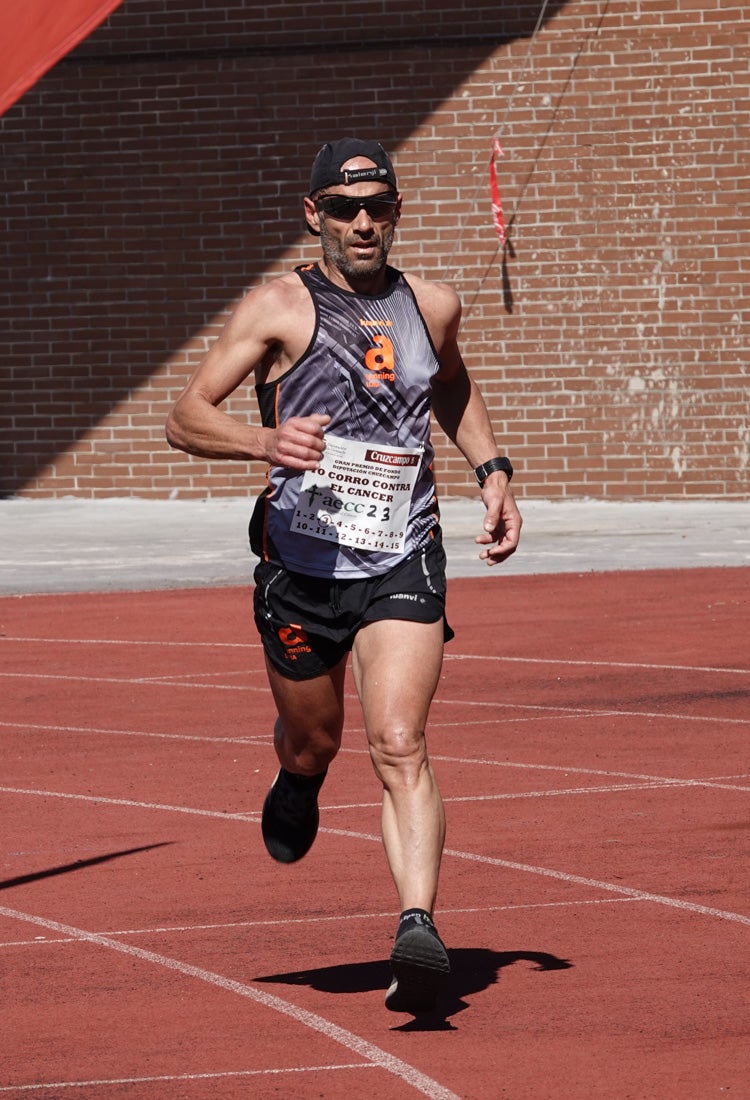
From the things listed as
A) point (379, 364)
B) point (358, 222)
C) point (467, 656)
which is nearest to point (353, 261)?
point (358, 222)

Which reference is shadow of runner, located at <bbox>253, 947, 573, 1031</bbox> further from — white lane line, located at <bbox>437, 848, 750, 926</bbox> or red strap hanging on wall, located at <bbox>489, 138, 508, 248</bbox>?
red strap hanging on wall, located at <bbox>489, 138, 508, 248</bbox>

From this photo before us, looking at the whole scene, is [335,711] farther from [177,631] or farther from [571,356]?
[571,356]

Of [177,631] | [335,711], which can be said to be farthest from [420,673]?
[177,631]

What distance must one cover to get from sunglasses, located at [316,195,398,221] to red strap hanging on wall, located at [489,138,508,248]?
17367mm

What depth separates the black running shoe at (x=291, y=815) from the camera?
649cm

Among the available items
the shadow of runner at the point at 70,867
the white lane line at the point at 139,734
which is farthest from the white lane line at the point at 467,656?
the shadow of runner at the point at 70,867

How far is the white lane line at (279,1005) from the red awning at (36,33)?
1436 centimetres

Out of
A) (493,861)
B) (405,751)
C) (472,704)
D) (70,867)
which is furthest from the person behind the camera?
(472,704)

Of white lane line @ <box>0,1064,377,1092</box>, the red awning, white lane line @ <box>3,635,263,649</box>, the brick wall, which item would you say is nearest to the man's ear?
white lane line @ <box>0,1064,377,1092</box>

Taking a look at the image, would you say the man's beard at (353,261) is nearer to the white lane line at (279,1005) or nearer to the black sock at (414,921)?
the black sock at (414,921)

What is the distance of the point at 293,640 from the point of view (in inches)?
235

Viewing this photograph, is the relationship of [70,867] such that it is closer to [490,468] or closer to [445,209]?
[490,468]

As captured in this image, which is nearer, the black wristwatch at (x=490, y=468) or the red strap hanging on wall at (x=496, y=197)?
the black wristwatch at (x=490, y=468)

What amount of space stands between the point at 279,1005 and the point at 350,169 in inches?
92.9
